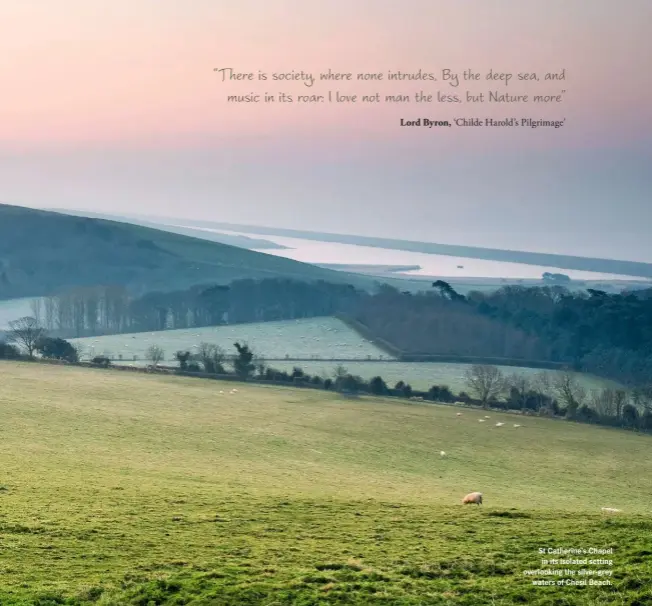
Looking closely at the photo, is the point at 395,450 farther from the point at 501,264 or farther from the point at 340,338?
the point at 501,264

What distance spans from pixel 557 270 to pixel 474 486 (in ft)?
374

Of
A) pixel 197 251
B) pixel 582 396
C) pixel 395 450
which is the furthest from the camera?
pixel 197 251

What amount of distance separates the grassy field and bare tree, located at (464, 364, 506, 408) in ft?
36.0

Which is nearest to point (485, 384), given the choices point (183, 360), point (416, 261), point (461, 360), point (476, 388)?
point (476, 388)

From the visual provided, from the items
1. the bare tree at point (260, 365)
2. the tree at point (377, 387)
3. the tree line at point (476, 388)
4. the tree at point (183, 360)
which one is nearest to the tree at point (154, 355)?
the tree line at point (476, 388)

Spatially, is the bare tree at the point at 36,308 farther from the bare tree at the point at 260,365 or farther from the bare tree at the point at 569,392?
the bare tree at the point at 569,392

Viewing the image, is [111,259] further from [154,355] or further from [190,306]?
[154,355]

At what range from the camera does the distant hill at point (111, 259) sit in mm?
160625

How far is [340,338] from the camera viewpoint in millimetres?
95750

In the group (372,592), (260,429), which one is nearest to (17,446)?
(260,429)

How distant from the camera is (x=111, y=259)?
181375mm

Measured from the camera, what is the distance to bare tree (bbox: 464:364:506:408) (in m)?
61.7

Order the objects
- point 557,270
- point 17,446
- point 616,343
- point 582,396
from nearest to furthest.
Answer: point 17,446 → point 582,396 → point 616,343 → point 557,270

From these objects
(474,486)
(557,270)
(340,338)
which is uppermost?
(557,270)
